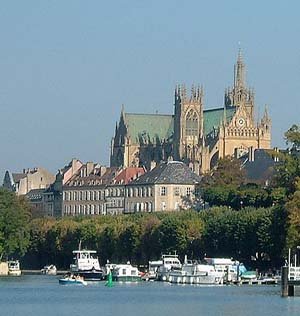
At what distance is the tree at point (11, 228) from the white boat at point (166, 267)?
20010mm

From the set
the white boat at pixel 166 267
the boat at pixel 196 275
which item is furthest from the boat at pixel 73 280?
the white boat at pixel 166 267

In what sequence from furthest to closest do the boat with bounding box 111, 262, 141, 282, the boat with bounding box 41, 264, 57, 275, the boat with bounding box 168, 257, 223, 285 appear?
1. the boat with bounding box 41, 264, 57, 275
2. the boat with bounding box 111, 262, 141, 282
3. the boat with bounding box 168, 257, 223, 285

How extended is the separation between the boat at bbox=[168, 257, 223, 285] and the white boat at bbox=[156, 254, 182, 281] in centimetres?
195

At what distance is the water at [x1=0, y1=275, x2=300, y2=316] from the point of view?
10725 cm

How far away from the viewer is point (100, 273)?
536 ft

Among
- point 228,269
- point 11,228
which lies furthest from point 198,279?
point 11,228

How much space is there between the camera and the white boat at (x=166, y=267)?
161625mm

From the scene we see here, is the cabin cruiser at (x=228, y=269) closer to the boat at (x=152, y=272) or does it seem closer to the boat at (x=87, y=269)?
the boat at (x=152, y=272)

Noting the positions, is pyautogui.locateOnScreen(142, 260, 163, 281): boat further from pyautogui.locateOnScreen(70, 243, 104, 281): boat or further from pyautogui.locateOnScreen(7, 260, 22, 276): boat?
pyautogui.locateOnScreen(7, 260, 22, 276): boat

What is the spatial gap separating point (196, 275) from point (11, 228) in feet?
116

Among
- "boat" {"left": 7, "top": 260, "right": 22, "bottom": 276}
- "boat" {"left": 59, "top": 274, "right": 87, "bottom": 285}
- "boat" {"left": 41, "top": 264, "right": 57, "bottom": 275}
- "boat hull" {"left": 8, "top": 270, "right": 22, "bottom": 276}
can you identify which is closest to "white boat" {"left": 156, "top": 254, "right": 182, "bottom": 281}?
"boat" {"left": 59, "top": 274, "right": 87, "bottom": 285}

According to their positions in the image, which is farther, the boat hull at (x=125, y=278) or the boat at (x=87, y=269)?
the boat at (x=87, y=269)

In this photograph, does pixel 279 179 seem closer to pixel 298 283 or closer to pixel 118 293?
pixel 118 293

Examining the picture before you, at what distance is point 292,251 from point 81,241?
5211 centimetres
